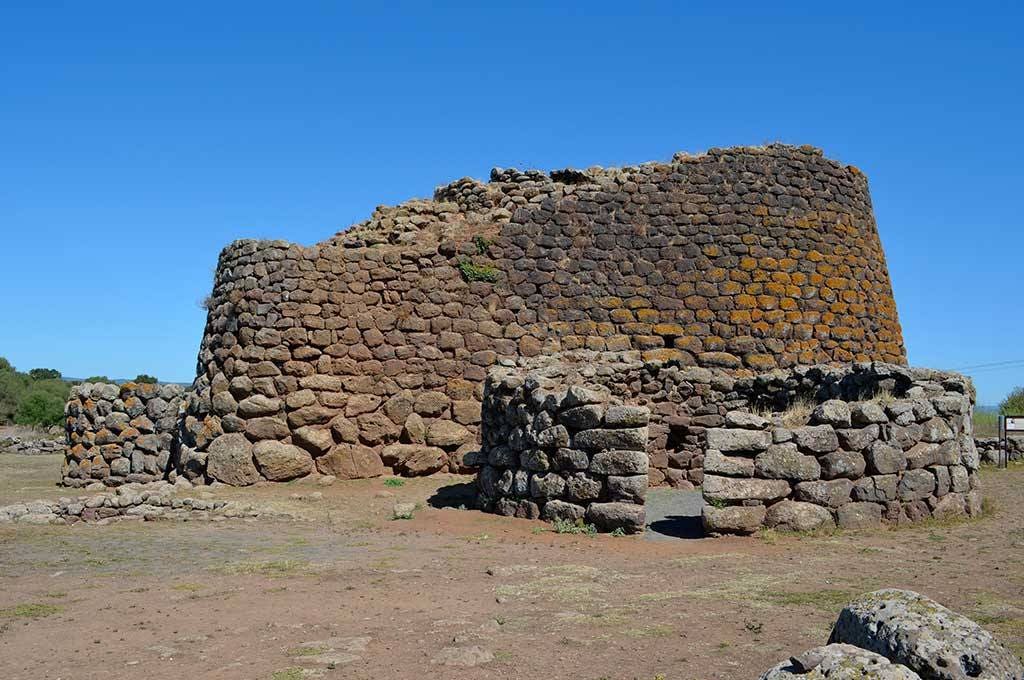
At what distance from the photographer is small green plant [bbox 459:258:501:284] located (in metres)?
15.4

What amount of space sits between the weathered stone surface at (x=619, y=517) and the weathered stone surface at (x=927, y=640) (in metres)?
5.56

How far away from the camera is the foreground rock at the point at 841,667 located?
10.9 feet

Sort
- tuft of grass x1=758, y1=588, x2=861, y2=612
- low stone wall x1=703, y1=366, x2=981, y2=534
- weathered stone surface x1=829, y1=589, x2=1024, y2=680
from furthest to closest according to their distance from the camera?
low stone wall x1=703, y1=366, x2=981, y2=534 → tuft of grass x1=758, y1=588, x2=861, y2=612 → weathered stone surface x1=829, y1=589, x2=1024, y2=680

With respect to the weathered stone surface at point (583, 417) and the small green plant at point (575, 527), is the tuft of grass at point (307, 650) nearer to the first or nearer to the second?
the small green plant at point (575, 527)

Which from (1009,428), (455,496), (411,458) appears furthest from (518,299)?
(1009,428)

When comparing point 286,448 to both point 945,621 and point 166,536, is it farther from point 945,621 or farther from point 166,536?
point 945,621

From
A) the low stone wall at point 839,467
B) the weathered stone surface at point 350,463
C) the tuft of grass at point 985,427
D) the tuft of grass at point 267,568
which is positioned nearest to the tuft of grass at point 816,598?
the low stone wall at point 839,467

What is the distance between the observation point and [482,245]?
15586 mm

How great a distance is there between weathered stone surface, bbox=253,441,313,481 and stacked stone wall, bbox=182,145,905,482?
0.14 m

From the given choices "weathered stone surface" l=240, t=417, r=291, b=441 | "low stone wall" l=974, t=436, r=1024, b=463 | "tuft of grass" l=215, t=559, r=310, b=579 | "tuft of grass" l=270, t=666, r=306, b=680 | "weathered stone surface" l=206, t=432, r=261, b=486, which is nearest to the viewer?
"tuft of grass" l=270, t=666, r=306, b=680

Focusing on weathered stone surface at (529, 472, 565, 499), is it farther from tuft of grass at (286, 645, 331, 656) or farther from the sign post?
the sign post

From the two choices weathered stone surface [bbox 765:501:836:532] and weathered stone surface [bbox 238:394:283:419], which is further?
weathered stone surface [bbox 238:394:283:419]

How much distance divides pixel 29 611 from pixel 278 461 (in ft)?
24.3

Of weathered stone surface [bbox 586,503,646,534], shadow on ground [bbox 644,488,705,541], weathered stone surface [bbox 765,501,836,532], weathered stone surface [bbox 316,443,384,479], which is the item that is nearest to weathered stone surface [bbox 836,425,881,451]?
weathered stone surface [bbox 765,501,836,532]
